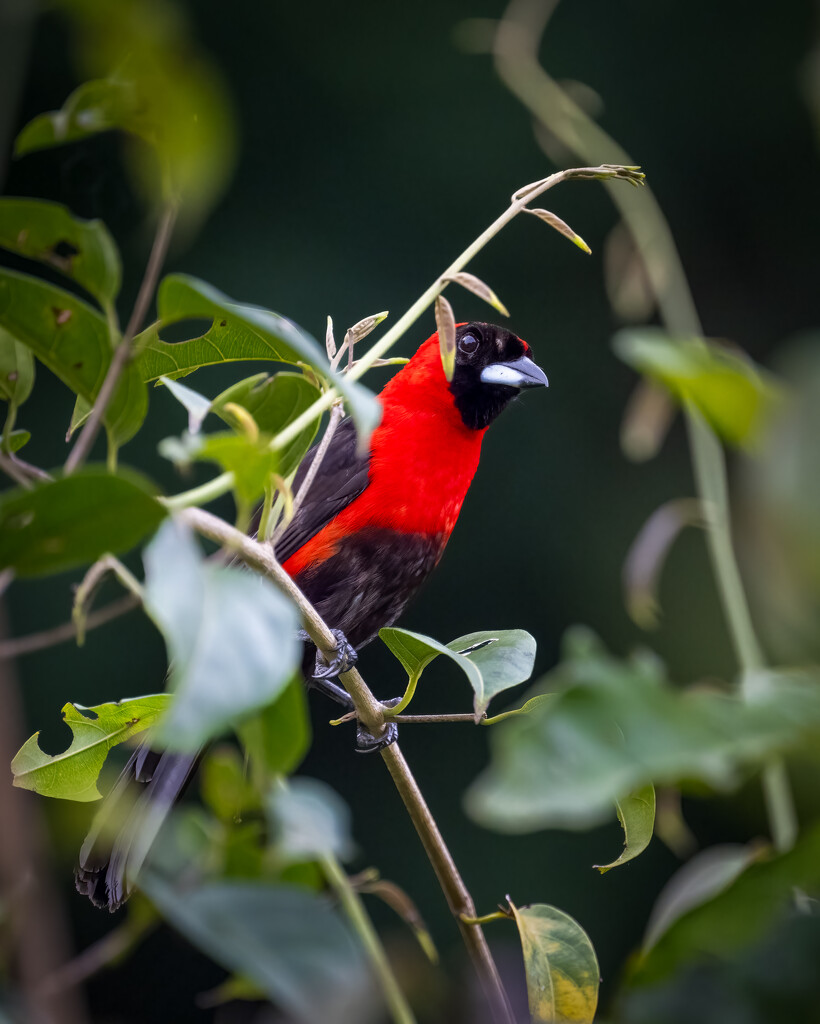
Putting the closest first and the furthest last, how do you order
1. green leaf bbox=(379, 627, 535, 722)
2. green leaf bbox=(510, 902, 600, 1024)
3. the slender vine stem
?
green leaf bbox=(379, 627, 535, 722) < green leaf bbox=(510, 902, 600, 1024) < the slender vine stem

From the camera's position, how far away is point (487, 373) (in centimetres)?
206

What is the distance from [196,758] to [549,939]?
0.99 m

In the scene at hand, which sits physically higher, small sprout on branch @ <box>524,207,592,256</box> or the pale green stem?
small sprout on branch @ <box>524,207,592,256</box>

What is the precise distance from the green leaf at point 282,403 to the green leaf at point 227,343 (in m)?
0.02

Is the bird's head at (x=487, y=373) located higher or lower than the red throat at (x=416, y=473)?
higher

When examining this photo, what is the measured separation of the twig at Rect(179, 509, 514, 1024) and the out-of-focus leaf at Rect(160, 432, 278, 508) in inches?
1.2

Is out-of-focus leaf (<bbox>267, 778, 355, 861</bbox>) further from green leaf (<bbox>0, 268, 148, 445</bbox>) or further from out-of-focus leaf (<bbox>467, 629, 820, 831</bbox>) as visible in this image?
green leaf (<bbox>0, 268, 148, 445</bbox>)

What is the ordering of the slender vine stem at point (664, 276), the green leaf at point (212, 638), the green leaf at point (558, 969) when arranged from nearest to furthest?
the green leaf at point (212, 638) → the green leaf at point (558, 969) → the slender vine stem at point (664, 276)

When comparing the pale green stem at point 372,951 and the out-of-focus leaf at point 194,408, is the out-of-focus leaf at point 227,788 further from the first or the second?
the out-of-focus leaf at point 194,408

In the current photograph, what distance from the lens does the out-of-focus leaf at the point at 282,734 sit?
1.51 ft

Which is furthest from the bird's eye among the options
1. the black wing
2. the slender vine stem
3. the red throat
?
the slender vine stem

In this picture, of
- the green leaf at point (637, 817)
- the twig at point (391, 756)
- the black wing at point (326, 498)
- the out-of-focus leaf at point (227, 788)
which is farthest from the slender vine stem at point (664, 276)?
the black wing at point (326, 498)

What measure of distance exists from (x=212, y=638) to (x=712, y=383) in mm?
225

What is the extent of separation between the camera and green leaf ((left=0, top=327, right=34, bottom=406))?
713mm
